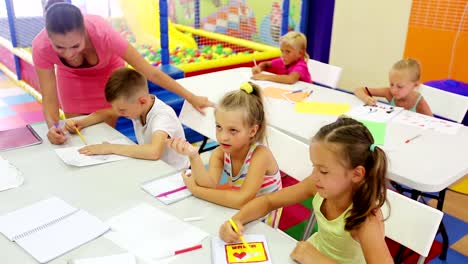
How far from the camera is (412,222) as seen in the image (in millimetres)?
1259

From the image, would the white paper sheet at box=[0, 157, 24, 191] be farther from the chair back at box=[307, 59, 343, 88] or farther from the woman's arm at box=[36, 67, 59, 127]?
the chair back at box=[307, 59, 343, 88]

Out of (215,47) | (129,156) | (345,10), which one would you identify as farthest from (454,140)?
(215,47)

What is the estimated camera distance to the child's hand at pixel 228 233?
1.15 metres

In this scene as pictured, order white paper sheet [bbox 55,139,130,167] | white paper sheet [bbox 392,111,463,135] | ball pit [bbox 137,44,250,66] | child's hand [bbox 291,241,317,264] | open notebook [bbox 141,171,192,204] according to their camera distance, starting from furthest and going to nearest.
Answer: ball pit [bbox 137,44,250,66]
white paper sheet [bbox 392,111,463,135]
white paper sheet [bbox 55,139,130,167]
open notebook [bbox 141,171,192,204]
child's hand [bbox 291,241,317,264]

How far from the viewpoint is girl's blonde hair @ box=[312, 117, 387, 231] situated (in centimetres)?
115

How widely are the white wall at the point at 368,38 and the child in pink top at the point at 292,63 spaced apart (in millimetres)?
1789

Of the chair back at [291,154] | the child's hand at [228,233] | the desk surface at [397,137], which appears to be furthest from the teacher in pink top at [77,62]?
the child's hand at [228,233]

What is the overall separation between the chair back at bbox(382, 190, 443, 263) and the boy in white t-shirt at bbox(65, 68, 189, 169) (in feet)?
2.85

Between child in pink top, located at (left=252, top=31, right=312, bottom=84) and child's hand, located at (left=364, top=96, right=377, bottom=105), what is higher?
child in pink top, located at (left=252, top=31, right=312, bottom=84)

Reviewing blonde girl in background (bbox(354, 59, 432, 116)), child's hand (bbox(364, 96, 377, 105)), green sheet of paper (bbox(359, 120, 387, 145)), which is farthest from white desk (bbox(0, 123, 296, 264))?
blonde girl in background (bbox(354, 59, 432, 116))

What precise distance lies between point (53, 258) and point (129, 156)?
633mm

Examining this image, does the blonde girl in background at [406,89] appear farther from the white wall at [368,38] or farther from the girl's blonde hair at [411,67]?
the white wall at [368,38]

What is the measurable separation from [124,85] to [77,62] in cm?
36

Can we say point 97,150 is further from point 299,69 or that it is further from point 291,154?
point 299,69
